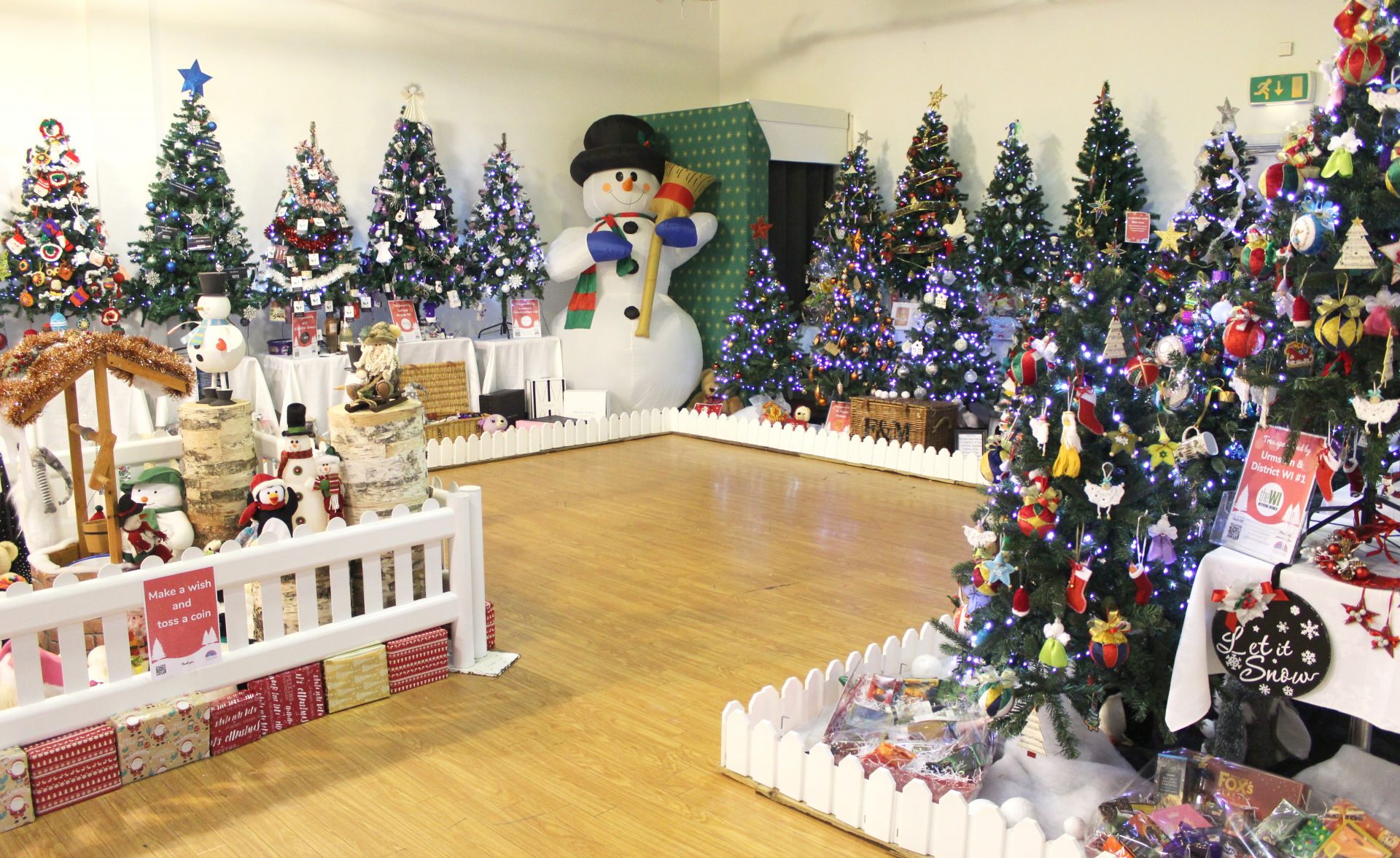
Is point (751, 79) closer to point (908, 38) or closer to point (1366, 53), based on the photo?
point (908, 38)

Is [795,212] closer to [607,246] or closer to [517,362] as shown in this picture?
[607,246]

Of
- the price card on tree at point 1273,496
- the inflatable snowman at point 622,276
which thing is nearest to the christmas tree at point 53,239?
the inflatable snowman at point 622,276

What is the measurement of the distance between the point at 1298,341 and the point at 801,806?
171 centimetres

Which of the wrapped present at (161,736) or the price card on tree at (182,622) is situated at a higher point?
the price card on tree at (182,622)

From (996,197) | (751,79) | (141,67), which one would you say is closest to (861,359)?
(996,197)

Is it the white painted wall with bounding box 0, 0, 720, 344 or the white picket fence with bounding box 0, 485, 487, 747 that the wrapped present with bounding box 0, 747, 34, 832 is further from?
the white painted wall with bounding box 0, 0, 720, 344

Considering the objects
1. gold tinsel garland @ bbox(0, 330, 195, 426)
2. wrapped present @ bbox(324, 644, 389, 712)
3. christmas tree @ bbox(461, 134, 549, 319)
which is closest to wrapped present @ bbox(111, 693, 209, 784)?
wrapped present @ bbox(324, 644, 389, 712)

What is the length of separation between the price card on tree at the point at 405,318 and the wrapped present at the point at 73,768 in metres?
5.08

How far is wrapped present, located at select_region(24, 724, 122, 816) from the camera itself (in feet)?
9.53

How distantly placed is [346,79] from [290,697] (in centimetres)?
606

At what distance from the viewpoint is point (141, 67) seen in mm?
7230

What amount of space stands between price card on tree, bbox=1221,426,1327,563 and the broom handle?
6.43 meters

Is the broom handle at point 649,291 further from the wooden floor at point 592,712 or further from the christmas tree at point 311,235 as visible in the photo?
the wooden floor at point 592,712

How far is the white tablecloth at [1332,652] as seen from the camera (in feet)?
7.81
